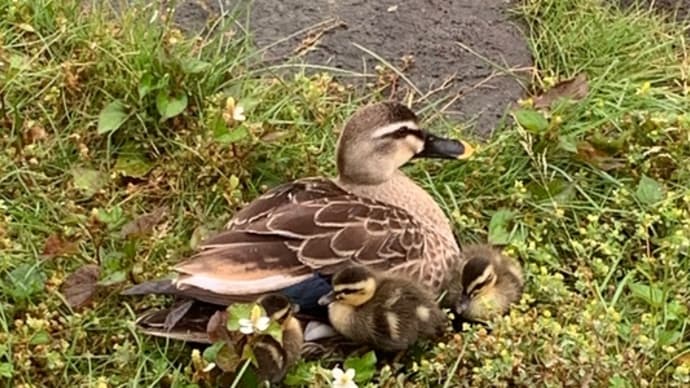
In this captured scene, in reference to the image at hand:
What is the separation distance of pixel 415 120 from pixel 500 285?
21.2 inches

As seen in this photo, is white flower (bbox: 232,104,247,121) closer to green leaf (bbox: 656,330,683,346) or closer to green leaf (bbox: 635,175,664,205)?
green leaf (bbox: 635,175,664,205)

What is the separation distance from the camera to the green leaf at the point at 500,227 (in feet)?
12.8

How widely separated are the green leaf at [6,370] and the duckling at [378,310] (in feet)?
2.50

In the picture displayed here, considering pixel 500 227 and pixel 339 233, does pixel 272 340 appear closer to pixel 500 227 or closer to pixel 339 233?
pixel 339 233

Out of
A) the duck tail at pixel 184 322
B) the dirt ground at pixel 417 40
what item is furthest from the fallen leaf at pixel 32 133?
the duck tail at pixel 184 322

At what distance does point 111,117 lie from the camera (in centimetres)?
420

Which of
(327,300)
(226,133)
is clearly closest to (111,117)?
(226,133)

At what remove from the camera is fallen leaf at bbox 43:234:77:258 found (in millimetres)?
3840

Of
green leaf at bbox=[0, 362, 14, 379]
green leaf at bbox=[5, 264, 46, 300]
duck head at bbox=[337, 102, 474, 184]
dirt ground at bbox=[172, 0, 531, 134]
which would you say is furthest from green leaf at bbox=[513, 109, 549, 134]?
green leaf at bbox=[0, 362, 14, 379]

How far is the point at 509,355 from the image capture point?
339 cm

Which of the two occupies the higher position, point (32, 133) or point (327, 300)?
point (32, 133)

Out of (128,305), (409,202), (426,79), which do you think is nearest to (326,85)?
(426,79)

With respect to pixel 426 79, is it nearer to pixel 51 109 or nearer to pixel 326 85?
pixel 326 85

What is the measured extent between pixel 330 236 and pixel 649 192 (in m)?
0.97
